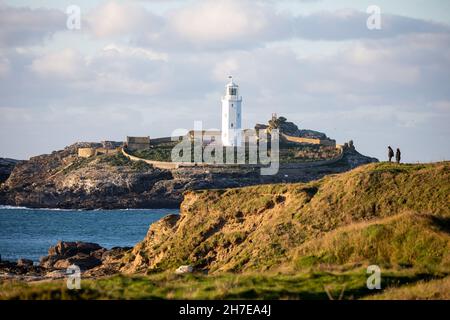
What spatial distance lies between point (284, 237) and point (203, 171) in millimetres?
96822

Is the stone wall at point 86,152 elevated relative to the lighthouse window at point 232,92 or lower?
lower

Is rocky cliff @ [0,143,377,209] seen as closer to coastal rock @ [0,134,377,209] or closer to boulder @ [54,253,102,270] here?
coastal rock @ [0,134,377,209]

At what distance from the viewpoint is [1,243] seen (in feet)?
269

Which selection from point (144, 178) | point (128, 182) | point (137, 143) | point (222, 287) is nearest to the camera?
point (222, 287)

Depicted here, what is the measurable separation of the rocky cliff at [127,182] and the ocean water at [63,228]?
2628 millimetres

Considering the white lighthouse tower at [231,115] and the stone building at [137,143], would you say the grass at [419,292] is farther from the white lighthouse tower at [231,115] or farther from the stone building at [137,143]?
the stone building at [137,143]

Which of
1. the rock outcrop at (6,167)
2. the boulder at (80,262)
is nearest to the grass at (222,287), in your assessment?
the boulder at (80,262)

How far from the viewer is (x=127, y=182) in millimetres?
134000

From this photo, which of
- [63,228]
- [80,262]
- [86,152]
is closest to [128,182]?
[86,152]

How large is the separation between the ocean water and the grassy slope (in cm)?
2744

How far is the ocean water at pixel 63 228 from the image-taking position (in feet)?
261

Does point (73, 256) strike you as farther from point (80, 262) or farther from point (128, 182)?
point (128, 182)

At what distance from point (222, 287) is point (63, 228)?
83.2m
